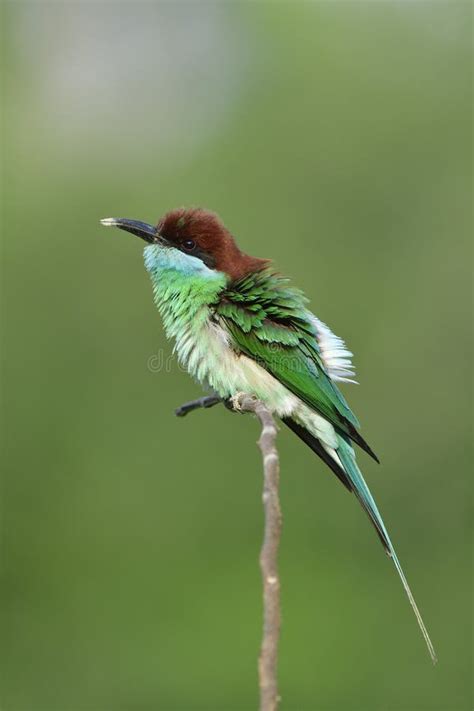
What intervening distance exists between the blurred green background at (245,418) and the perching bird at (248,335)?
188 centimetres

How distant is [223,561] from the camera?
17.9ft

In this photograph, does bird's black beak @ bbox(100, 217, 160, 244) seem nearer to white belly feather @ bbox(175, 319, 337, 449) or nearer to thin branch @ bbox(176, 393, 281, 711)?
white belly feather @ bbox(175, 319, 337, 449)

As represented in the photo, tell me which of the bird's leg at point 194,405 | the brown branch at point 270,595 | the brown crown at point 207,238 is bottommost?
the brown branch at point 270,595

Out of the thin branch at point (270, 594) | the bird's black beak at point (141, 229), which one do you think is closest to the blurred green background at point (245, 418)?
the bird's black beak at point (141, 229)

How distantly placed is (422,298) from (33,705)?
338 centimetres

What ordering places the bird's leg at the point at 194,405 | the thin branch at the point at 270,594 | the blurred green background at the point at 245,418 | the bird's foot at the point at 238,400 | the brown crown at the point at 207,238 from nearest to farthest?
the thin branch at the point at 270,594 < the bird's leg at the point at 194,405 < the bird's foot at the point at 238,400 < the brown crown at the point at 207,238 < the blurred green background at the point at 245,418

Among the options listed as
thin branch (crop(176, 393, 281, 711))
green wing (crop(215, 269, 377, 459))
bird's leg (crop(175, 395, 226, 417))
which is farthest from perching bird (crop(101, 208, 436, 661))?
thin branch (crop(176, 393, 281, 711))

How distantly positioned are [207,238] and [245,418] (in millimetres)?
2893

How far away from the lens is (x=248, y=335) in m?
2.59

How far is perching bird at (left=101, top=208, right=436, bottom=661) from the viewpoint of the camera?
2609 millimetres

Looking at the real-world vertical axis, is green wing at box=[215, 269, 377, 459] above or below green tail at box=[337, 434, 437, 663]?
above

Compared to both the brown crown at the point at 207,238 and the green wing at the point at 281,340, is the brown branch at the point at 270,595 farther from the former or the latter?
the brown crown at the point at 207,238

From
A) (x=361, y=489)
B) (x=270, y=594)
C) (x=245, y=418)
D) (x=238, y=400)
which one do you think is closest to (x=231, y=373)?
(x=238, y=400)

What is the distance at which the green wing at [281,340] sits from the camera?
2596mm
